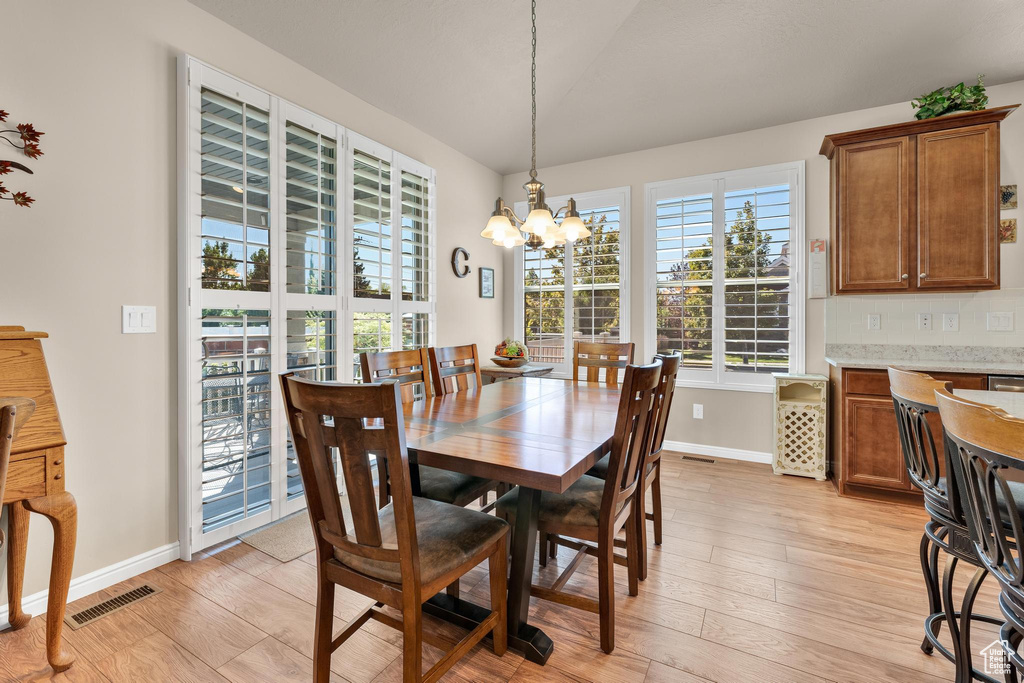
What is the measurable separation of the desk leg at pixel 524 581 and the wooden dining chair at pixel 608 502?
9cm

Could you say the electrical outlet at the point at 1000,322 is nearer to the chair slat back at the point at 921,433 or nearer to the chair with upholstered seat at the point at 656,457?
the chair slat back at the point at 921,433

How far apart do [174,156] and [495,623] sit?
2.59 m

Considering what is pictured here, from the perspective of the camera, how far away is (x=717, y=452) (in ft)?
13.1

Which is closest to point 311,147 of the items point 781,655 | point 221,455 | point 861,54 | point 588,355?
point 221,455

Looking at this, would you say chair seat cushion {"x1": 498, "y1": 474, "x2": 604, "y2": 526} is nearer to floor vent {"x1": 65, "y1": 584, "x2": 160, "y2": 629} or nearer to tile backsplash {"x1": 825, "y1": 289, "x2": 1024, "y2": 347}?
floor vent {"x1": 65, "y1": 584, "x2": 160, "y2": 629}

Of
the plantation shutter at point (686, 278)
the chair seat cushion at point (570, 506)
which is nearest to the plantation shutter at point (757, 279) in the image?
the plantation shutter at point (686, 278)

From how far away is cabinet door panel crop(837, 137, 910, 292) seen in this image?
124 inches

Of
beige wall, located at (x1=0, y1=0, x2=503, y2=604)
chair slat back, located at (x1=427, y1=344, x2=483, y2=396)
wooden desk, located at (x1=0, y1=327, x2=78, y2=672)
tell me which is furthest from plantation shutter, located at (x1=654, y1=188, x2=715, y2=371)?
wooden desk, located at (x1=0, y1=327, x2=78, y2=672)

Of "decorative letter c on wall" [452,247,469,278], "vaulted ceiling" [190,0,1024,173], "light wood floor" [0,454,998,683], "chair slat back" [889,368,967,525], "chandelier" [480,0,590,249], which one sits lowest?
"light wood floor" [0,454,998,683]

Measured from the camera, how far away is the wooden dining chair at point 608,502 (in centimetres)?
159

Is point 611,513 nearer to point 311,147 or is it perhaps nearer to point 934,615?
point 934,615

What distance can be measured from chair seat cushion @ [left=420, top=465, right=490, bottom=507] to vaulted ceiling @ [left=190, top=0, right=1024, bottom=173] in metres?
2.62

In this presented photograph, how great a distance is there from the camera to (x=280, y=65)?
2738mm

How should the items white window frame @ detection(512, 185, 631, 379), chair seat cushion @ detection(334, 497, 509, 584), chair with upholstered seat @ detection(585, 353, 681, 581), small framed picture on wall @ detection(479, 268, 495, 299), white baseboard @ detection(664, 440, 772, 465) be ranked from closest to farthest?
chair seat cushion @ detection(334, 497, 509, 584) → chair with upholstered seat @ detection(585, 353, 681, 581) → white baseboard @ detection(664, 440, 772, 465) → white window frame @ detection(512, 185, 631, 379) → small framed picture on wall @ detection(479, 268, 495, 299)
